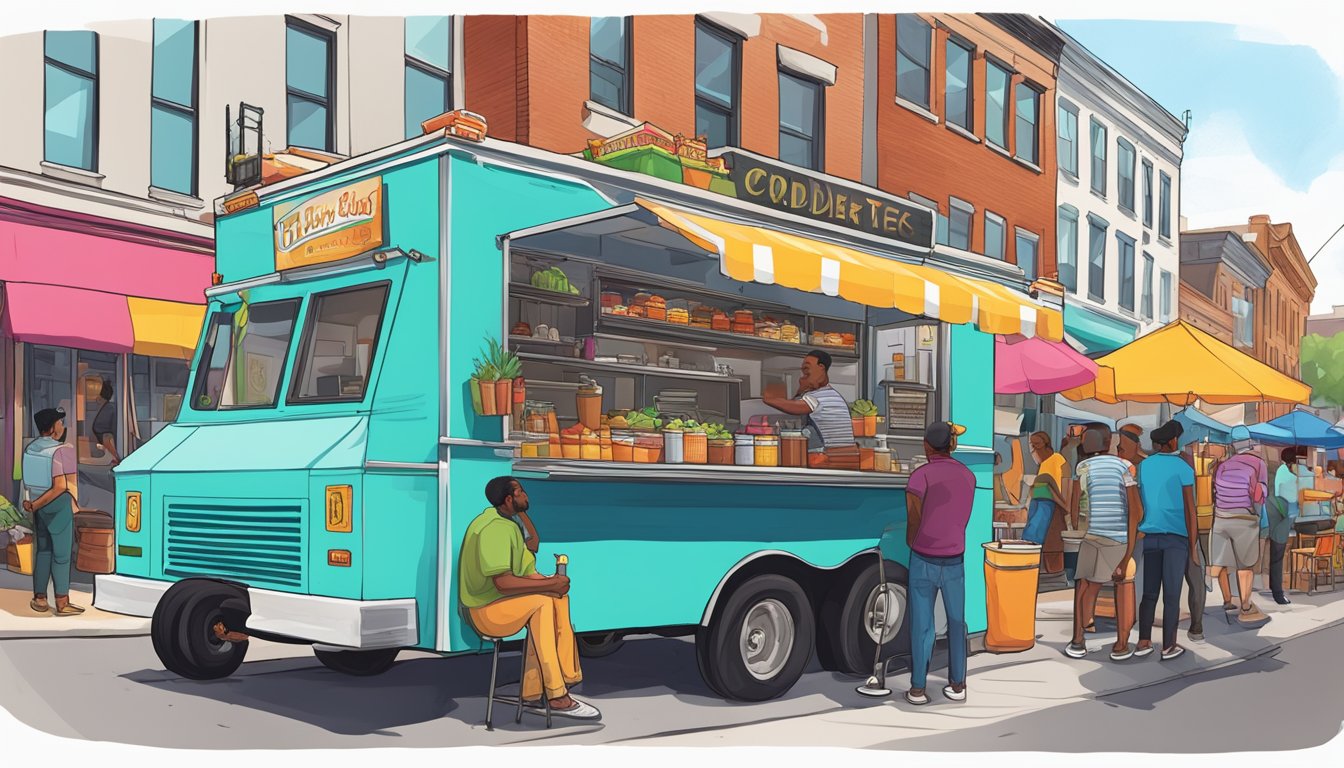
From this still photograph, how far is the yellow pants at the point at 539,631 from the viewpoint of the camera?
20.1 ft

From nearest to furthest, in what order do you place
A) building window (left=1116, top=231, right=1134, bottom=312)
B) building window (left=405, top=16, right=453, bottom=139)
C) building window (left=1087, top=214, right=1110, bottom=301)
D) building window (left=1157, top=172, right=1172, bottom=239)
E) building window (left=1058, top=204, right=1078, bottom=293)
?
1. building window (left=405, top=16, right=453, bottom=139)
2. building window (left=1157, top=172, right=1172, bottom=239)
3. building window (left=1116, top=231, right=1134, bottom=312)
4. building window (left=1087, top=214, right=1110, bottom=301)
5. building window (left=1058, top=204, right=1078, bottom=293)

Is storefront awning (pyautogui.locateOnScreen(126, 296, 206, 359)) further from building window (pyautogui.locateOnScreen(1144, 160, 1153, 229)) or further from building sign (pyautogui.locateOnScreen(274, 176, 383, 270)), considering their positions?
building window (pyautogui.locateOnScreen(1144, 160, 1153, 229))

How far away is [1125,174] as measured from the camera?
13.8 meters

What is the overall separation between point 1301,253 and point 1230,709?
309cm

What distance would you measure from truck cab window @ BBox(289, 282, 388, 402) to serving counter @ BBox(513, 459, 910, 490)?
3.19 ft

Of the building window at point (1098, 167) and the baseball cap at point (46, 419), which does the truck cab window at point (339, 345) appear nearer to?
the baseball cap at point (46, 419)

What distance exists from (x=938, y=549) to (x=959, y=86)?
8.00 m

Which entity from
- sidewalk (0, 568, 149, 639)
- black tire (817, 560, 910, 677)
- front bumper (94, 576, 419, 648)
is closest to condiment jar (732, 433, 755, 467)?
black tire (817, 560, 910, 677)

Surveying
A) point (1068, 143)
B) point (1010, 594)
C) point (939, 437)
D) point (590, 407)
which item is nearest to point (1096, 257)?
point (1068, 143)

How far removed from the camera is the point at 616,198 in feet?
23.4

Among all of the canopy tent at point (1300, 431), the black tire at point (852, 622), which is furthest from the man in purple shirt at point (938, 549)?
the canopy tent at point (1300, 431)

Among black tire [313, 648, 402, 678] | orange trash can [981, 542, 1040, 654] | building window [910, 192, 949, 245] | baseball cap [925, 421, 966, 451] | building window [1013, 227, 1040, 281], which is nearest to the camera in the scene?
baseball cap [925, 421, 966, 451]

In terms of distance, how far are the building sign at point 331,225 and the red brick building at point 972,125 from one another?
675 centimetres

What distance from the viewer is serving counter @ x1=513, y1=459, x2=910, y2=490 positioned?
6449mm
